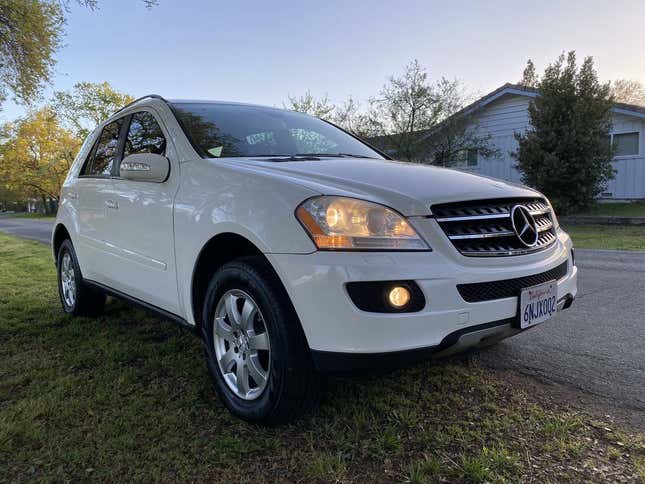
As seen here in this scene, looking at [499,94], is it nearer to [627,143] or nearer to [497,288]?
[627,143]

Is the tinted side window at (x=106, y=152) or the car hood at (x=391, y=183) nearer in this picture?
the car hood at (x=391, y=183)

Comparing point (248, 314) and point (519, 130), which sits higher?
point (519, 130)

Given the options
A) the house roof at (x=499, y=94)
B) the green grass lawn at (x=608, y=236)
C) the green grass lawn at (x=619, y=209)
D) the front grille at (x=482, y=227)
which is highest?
the house roof at (x=499, y=94)

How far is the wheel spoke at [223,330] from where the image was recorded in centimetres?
244

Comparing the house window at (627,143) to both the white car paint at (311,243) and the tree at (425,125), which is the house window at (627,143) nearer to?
the tree at (425,125)

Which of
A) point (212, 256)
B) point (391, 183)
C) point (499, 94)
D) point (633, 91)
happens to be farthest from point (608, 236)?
point (633, 91)

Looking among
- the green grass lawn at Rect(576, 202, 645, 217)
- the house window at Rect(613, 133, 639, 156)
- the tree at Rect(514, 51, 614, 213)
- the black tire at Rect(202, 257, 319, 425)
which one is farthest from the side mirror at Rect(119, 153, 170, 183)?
the house window at Rect(613, 133, 639, 156)

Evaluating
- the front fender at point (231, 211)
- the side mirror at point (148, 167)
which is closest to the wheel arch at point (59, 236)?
the side mirror at point (148, 167)

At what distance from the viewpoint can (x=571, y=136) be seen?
14312mm

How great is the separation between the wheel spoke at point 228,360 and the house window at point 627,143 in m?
17.5

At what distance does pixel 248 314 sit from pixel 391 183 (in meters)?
0.94

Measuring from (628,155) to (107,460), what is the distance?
18.6 metres

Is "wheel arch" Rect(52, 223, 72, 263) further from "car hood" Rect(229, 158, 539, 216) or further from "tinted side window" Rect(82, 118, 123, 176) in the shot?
"car hood" Rect(229, 158, 539, 216)

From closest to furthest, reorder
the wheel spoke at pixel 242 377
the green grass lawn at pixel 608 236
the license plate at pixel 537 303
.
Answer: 1. the license plate at pixel 537 303
2. the wheel spoke at pixel 242 377
3. the green grass lawn at pixel 608 236
